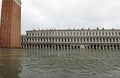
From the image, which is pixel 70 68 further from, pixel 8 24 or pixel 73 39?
pixel 73 39

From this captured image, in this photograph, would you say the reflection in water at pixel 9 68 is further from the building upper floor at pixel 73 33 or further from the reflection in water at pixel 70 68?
the building upper floor at pixel 73 33

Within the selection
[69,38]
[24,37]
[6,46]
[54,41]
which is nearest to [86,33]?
[69,38]

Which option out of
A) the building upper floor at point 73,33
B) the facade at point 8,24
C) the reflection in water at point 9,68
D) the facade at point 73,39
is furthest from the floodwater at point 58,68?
the building upper floor at point 73,33

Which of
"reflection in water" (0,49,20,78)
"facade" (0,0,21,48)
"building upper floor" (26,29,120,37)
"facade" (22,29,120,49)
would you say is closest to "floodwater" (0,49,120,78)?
"reflection in water" (0,49,20,78)

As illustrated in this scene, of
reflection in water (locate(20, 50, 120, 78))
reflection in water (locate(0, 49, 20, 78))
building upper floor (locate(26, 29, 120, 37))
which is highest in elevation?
building upper floor (locate(26, 29, 120, 37))

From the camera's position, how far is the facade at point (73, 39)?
332 ft

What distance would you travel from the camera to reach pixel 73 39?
10594 cm

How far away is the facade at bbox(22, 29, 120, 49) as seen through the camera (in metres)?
101

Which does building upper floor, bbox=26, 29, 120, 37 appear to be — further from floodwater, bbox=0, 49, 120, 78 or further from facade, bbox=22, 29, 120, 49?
floodwater, bbox=0, 49, 120, 78

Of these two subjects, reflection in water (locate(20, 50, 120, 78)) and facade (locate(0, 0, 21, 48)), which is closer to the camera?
reflection in water (locate(20, 50, 120, 78))

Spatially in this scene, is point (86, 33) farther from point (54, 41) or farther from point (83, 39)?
point (54, 41)

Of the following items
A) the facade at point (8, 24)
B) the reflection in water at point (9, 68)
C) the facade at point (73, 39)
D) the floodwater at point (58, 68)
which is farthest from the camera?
the facade at point (73, 39)

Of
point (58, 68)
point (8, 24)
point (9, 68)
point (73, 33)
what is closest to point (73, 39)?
point (73, 33)

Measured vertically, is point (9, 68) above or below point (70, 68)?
above
